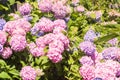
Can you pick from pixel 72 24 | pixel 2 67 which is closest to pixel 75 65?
pixel 2 67

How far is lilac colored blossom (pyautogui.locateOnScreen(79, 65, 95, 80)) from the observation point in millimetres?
2676

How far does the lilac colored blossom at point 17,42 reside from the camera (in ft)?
9.50

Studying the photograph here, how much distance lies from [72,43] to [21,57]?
0.42m

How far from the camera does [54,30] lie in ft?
10.2

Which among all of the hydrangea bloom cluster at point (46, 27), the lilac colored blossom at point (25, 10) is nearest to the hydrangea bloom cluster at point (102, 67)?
the hydrangea bloom cluster at point (46, 27)

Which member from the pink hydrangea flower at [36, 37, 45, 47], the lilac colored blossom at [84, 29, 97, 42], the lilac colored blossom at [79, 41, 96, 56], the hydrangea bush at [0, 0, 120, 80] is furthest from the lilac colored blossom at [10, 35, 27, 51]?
the lilac colored blossom at [84, 29, 97, 42]

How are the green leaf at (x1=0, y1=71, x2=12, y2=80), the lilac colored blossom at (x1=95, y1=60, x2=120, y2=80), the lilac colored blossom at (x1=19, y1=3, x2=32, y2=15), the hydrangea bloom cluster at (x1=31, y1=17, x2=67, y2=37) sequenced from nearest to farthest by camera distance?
the lilac colored blossom at (x1=95, y1=60, x2=120, y2=80) < the green leaf at (x1=0, y1=71, x2=12, y2=80) < the hydrangea bloom cluster at (x1=31, y1=17, x2=67, y2=37) < the lilac colored blossom at (x1=19, y1=3, x2=32, y2=15)

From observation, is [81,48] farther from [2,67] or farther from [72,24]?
[72,24]

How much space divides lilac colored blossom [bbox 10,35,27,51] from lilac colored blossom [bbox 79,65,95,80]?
49 cm

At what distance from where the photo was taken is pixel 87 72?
2695 millimetres

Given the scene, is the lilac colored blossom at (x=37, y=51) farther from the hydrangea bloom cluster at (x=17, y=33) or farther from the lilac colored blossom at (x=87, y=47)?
the lilac colored blossom at (x=87, y=47)

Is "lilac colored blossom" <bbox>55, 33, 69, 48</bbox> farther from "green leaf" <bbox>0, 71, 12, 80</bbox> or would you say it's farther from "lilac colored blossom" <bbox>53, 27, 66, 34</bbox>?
"green leaf" <bbox>0, 71, 12, 80</bbox>

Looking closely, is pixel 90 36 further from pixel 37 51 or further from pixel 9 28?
pixel 9 28

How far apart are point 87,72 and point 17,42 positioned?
0.57 meters
